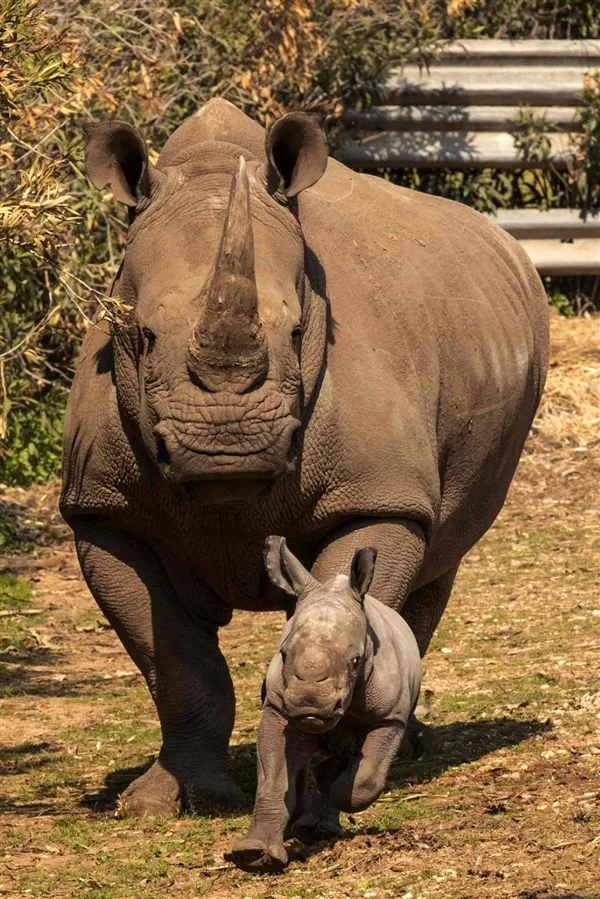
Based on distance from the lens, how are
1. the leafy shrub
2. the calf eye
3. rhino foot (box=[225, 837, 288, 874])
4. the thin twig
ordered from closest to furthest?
rhino foot (box=[225, 837, 288, 874]), the calf eye, the thin twig, the leafy shrub

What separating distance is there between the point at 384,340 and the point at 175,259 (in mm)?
1024

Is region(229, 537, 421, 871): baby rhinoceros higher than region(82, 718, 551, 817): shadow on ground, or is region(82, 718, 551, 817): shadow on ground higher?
region(229, 537, 421, 871): baby rhinoceros

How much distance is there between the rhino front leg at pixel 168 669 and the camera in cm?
726

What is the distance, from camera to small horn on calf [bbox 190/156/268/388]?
6031mm

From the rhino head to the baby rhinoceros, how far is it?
0.42 metres

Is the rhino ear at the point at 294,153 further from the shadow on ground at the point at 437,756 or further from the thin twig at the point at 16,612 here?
the thin twig at the point at 16,612

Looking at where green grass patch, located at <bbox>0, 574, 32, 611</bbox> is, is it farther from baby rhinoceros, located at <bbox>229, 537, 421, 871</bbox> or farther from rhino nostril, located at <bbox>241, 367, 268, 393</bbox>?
rhino nostril, located at <bbox>241, 367, 268, 393</bbox>

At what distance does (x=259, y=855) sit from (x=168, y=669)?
1487mm

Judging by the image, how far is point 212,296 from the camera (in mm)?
6051

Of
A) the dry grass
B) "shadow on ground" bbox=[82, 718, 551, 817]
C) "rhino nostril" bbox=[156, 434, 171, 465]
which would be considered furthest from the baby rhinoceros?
the dry grass

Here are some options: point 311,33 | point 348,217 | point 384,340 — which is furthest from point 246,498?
point 311,33

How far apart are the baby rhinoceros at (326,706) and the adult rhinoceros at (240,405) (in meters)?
0.42

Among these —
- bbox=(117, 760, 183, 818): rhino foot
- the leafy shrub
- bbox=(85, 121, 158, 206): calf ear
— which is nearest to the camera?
bbox=(85, 121, 158, 206): calf ear

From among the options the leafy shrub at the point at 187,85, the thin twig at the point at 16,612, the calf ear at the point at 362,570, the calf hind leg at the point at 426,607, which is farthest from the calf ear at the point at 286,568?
the thin twig at the point at 16,612
